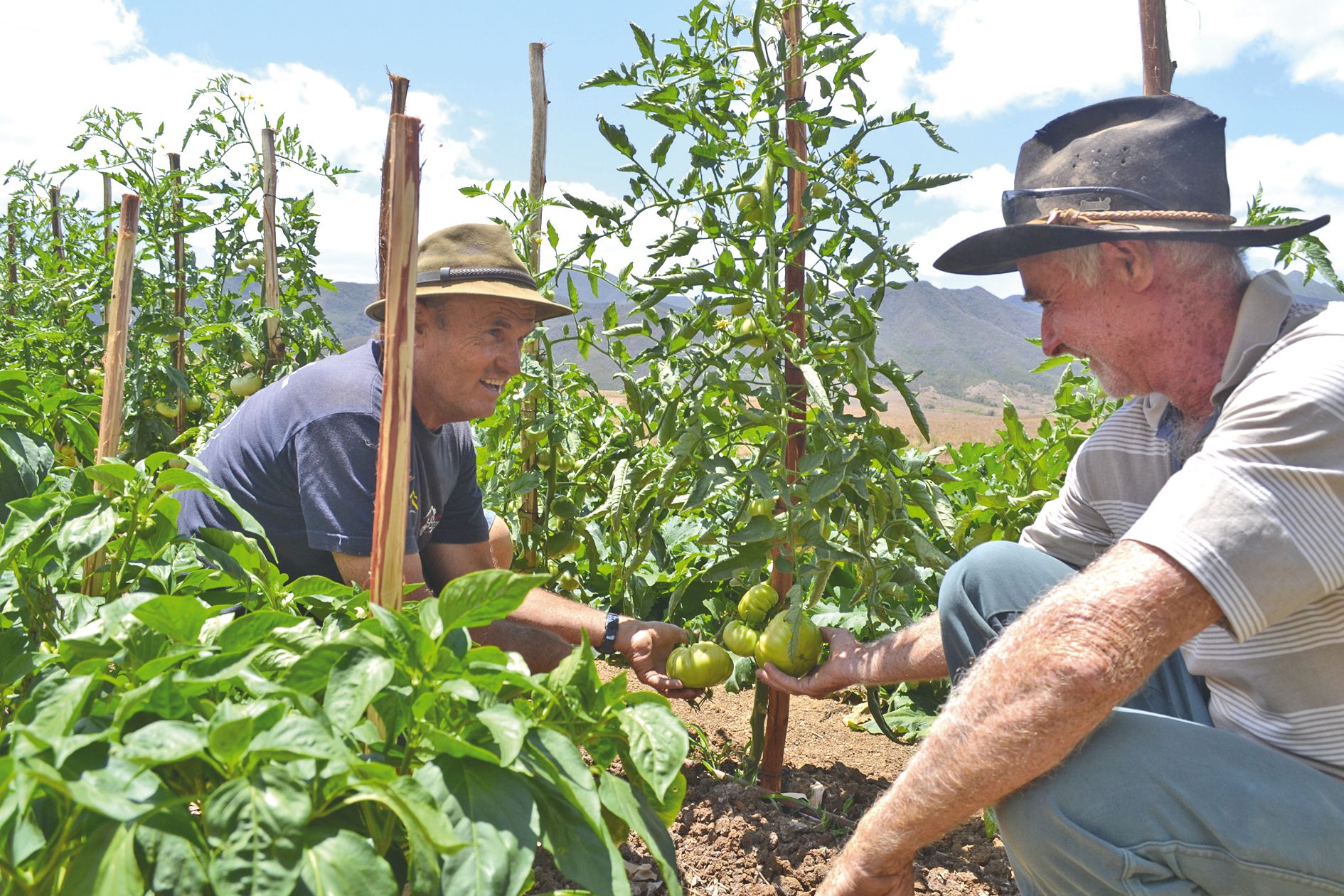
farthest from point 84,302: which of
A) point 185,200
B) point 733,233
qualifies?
point 733,233

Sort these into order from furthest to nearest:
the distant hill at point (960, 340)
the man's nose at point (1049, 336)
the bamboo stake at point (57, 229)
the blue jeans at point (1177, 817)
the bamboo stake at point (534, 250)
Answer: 1. the distant hill at point (960, 340)
2. the bamboo stake at point (57, 229)
3. the bamboo stake at point (534, 250)
4. the man's nose at point (1049, 336)
5. the blue jeans at point (1177, 817)

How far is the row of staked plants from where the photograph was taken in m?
0.77

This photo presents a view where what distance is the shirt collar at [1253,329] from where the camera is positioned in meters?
1.54

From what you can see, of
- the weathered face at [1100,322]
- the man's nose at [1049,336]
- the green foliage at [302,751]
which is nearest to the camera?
the green foliage at [302,751]

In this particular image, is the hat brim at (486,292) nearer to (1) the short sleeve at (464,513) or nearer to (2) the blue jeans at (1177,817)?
(1) the short sleeve at (464,513)

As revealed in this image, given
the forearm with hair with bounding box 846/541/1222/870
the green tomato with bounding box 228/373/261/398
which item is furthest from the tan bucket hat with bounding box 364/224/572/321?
the green tomato with bounding box 228/373/261/398

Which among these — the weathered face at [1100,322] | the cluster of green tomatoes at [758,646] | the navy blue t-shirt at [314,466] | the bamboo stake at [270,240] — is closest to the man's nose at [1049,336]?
the weathered face at [1100,322]

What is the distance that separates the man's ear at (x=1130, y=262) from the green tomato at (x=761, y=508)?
80cm

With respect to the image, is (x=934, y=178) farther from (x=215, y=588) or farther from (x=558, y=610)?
(x=215, y=588)

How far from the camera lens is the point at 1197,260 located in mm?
1614

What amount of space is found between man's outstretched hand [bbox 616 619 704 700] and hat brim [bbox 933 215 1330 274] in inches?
42.0

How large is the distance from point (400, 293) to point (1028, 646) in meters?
0.90

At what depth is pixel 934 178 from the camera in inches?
81.0

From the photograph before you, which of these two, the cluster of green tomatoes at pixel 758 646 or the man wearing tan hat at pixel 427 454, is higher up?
the man wearing tan hat at pixel 427 454
